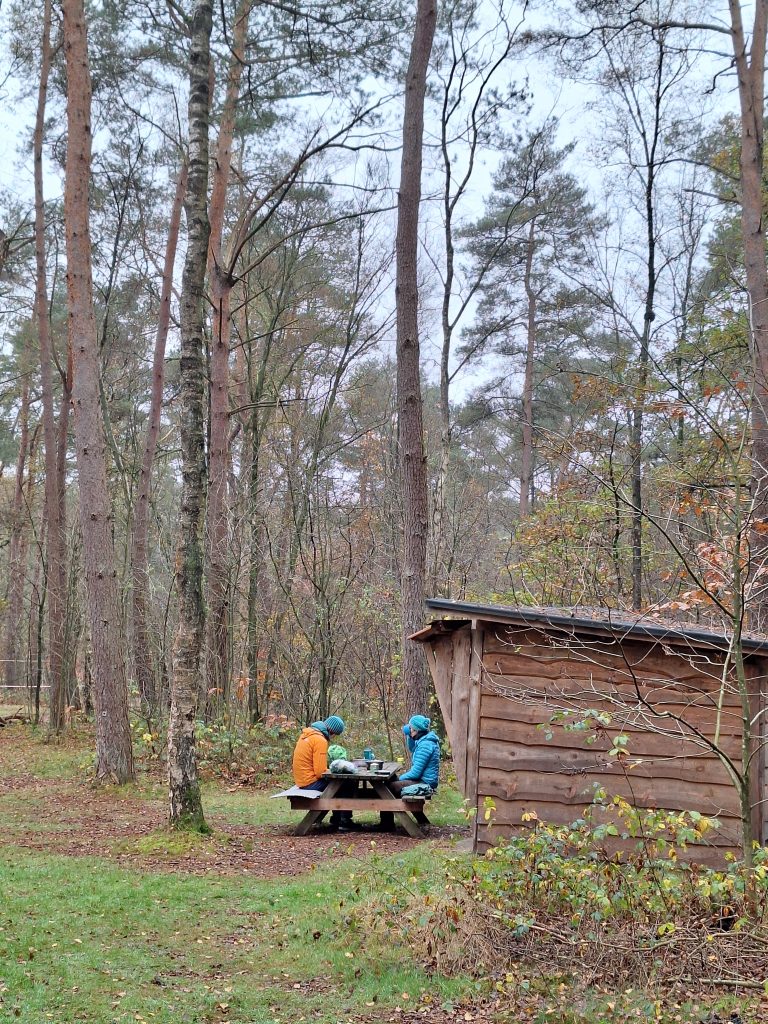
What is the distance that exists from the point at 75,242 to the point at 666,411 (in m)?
8.78

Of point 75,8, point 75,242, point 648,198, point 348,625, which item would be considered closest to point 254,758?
point 348,625

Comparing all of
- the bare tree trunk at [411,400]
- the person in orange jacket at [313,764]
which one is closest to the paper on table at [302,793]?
the person in orange jacket at [313,764]

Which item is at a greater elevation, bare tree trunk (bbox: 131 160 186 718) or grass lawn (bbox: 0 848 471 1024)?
bare tree trunk (bbox: 131 160 186 718)

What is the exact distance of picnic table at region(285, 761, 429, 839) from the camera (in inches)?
368

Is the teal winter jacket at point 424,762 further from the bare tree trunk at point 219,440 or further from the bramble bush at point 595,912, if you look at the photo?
the bare tree trunk at point 219,440

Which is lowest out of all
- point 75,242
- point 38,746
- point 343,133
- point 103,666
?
point 38,746

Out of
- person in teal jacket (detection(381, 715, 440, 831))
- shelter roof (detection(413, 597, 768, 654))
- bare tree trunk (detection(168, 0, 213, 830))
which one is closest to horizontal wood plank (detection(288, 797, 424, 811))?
person in teal jacket (detection(381, 715, 440, 831))

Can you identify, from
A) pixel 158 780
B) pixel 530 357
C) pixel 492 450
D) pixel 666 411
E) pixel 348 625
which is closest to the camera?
pixel 158 780

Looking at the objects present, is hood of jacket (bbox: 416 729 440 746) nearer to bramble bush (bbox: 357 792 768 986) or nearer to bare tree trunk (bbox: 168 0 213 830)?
bare tree trunk (bbox: 168 0 213 830)

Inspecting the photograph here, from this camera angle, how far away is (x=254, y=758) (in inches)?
544

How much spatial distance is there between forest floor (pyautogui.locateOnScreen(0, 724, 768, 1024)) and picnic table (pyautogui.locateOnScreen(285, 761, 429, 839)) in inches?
8.0

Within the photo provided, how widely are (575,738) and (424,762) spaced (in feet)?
7.62

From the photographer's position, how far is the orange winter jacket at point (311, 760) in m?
9.90

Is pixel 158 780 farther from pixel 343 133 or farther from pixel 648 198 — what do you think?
pixel 648 198
